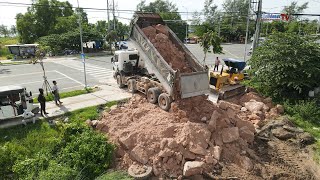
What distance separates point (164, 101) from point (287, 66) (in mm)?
7632

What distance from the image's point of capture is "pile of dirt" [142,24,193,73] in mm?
12656

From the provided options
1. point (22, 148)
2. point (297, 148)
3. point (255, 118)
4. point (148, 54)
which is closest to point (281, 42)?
point (255, 118)

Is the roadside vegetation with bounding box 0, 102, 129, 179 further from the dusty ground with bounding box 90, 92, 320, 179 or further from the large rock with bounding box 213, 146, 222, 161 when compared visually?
the large rock with bounding box 213, 146, 222, 161

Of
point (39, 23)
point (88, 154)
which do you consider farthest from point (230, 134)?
point (39, 23)

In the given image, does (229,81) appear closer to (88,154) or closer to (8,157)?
(88,154)

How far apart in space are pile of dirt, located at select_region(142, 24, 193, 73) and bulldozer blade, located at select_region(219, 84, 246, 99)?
3254 mm

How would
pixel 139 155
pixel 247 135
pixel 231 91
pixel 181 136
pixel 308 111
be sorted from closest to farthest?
pixel 139 155 < pixel 181 136 < pixel 247 135 < pixel 308 111 < pixel 231 91

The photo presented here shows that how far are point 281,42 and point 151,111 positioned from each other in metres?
9.50

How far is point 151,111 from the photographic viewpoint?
12.0 m

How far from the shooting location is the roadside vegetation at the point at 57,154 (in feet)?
27.9

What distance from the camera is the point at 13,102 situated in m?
11.5

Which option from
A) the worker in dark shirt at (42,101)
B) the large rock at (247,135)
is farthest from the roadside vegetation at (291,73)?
the worker in dark shirt at (42,101)

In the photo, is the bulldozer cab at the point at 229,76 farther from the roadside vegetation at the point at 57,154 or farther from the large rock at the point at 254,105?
the roadside vegetation at the point at 57,154

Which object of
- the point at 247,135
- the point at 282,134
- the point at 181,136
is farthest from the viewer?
the point at 282,134
